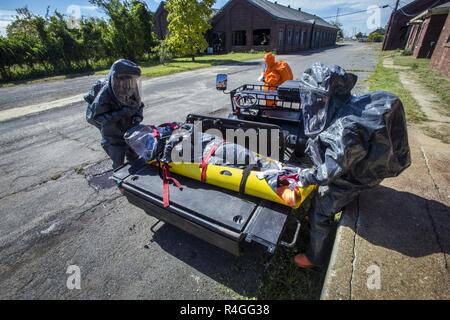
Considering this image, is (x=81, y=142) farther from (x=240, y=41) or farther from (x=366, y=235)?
(x=240, y=41)

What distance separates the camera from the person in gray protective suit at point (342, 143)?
1671 mm

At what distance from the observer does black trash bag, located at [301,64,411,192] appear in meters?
1.66

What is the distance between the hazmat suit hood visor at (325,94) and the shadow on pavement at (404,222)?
1.00m

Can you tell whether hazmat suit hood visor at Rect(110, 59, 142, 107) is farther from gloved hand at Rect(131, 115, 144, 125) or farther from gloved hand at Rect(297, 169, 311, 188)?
gloved hand at Rect(297, 169, 311, 188)

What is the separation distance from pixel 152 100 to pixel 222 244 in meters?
7.66

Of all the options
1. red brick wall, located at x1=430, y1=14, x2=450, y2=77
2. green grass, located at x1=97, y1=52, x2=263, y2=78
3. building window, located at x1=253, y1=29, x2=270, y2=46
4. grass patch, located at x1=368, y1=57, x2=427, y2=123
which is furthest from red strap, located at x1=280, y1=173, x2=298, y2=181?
building window, located at x1=253, y1=29, x2=270, y2=46

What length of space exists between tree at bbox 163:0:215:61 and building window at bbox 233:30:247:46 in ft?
38.4

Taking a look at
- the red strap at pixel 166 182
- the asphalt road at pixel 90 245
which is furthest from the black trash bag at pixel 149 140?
the asphalt road at pixel 90 245

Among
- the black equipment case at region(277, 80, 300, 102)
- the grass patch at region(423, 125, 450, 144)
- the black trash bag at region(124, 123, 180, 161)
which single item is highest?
the black equipment case at region(277, 80, 300, 102)

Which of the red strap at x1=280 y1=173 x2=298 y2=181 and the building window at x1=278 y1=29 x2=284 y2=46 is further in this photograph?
the building window at x1=278 y1=29 x2=284 y2=46

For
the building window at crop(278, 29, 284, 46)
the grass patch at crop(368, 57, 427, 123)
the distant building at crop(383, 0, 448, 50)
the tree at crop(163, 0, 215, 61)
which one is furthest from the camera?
the building window at crop(278, 29, 284, 46)

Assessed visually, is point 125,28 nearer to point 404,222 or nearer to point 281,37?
point 281,37

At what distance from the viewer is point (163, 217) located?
2.27 m
